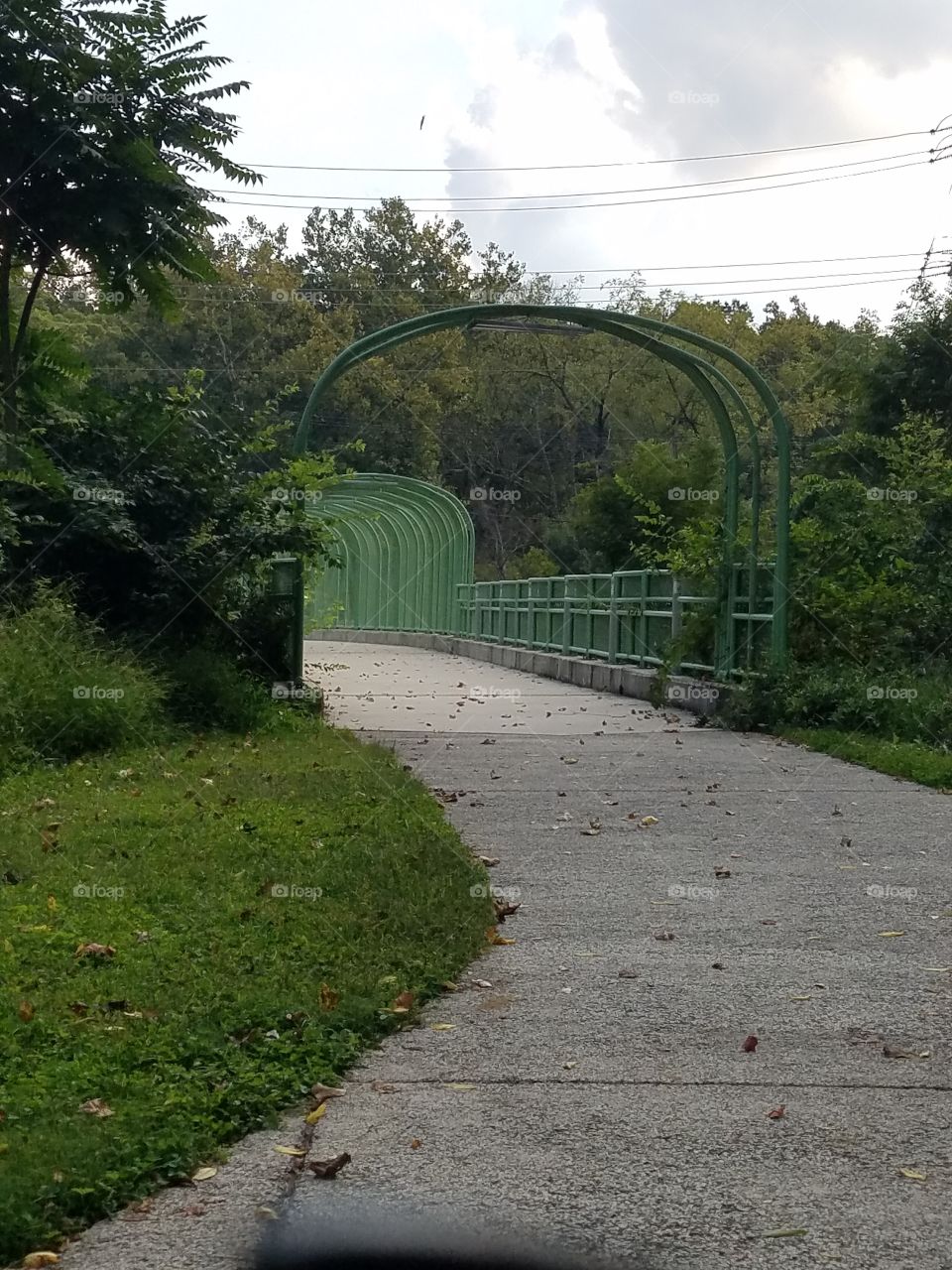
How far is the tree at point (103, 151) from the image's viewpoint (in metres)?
12.4

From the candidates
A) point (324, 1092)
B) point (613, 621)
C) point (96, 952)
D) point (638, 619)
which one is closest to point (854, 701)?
point (638, 619)

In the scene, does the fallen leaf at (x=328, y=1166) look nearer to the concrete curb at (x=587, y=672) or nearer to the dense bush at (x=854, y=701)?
the dense bush at (x=854, y=701)

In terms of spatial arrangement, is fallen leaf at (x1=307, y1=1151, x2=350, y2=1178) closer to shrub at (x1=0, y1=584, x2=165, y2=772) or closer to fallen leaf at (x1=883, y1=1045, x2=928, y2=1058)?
fallen leaf at (x1=883, y1=1045, x2=928, y2=1058)

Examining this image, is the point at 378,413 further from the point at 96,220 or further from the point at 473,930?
the point at 473,930

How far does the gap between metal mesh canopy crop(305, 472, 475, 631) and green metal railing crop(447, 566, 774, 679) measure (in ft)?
11.3

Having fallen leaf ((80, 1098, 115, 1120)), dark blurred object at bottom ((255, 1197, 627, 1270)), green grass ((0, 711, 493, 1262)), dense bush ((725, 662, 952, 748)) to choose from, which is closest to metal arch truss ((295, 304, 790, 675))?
dense bush ((725, 662, 952, 748))

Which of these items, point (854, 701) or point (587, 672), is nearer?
point (854, 701)

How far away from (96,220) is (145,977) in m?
8.92

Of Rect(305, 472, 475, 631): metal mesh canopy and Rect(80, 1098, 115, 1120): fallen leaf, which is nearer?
Rect(80, 1098, 115, 1120): fallen leaf

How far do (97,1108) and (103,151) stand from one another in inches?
406

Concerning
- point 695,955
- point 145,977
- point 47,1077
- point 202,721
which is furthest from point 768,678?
point 47,1077

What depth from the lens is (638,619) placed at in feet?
67.8

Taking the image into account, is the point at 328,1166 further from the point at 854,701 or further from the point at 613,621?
the point at 613,621

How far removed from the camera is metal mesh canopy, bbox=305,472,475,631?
33.8 metres
